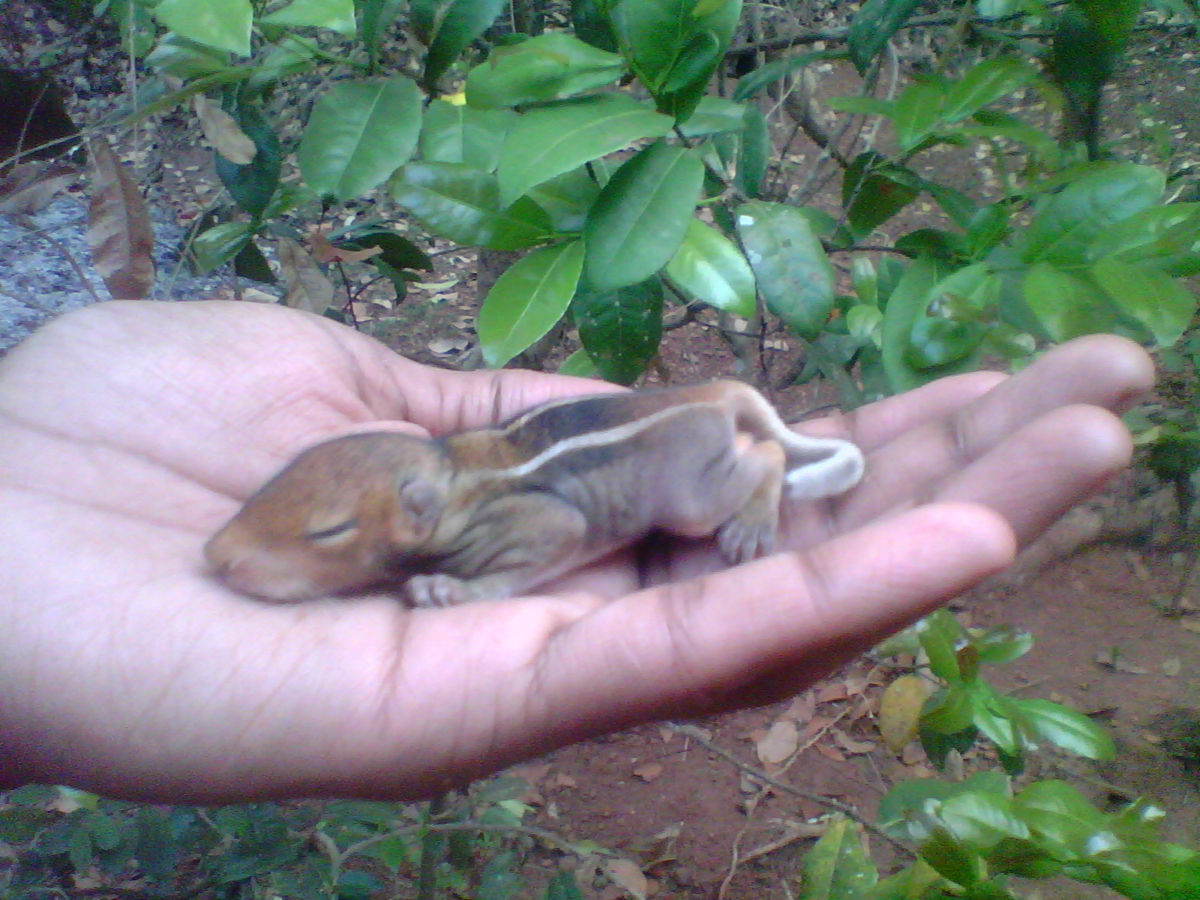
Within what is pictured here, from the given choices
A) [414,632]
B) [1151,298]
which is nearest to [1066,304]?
[1151,298]

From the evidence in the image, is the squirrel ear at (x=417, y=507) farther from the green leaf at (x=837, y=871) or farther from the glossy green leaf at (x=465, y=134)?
the green leaf at (x=837, y=871)

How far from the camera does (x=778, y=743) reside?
350 cm

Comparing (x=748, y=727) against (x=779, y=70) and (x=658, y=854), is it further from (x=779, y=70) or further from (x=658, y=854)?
(x=779, y=70)

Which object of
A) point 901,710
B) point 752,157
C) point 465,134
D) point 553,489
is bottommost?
point 901,710

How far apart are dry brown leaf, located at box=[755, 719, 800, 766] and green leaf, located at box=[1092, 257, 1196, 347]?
2.24 metres

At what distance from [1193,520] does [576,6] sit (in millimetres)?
3502

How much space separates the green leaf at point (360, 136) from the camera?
6.98ft

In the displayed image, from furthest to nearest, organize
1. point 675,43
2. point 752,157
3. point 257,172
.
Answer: point 257,172
point 752,157
point 675,43

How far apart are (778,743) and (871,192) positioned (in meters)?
2.16

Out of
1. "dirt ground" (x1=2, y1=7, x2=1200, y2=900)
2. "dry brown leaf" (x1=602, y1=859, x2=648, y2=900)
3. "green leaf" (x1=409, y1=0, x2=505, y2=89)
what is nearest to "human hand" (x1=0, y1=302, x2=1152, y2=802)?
"green leaf" (x1=409, y1=0, x2=505, y2=89)

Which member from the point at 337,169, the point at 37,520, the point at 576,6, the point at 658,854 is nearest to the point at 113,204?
the point at 337,169

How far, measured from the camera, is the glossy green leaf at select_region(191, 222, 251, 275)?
8.71 feet

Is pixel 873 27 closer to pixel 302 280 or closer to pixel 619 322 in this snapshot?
pixel 619 322

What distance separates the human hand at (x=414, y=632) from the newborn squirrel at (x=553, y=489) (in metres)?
0.20
